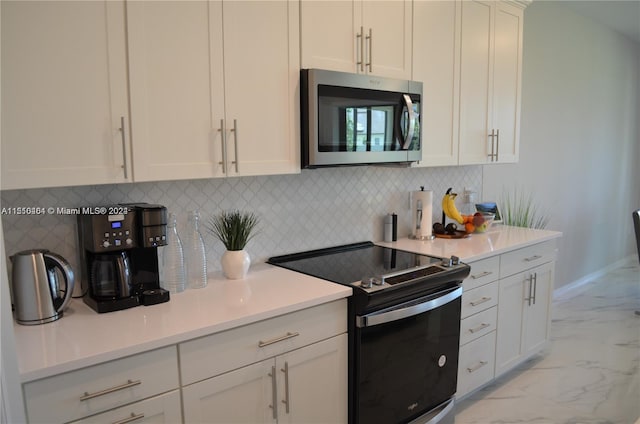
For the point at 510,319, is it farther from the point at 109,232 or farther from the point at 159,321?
the point at 109,232

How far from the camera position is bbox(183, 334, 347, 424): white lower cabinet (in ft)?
5.51

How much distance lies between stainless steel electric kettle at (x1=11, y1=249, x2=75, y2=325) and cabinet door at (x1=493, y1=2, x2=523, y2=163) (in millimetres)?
2689

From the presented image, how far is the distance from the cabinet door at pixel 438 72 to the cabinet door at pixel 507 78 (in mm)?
443

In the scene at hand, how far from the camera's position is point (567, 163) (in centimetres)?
488

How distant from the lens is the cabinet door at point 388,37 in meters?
2.39

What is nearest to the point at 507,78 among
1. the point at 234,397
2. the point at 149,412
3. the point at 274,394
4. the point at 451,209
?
the point at 451,209

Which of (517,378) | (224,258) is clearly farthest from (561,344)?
(224,258)

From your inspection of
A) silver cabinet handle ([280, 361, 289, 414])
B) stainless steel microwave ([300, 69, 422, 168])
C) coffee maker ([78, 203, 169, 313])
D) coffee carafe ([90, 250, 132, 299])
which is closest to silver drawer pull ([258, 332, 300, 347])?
silver cabinet handle ([280, 361, 289, 414])

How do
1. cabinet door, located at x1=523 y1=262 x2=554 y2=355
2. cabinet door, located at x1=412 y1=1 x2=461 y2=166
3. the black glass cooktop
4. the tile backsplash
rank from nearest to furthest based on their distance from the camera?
the tile backsplash, the black glass cooktop, cabinet door, located at x1=412 y1=1 x2=461 y2=166, cabinet door, located at x1=523 y1=262 x2=554 y2=355

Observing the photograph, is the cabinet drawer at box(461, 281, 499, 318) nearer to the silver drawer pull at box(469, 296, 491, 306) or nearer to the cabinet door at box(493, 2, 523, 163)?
the silver drawer pull at box(469, 296, 491, 306)

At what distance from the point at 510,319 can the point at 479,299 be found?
43 centimetres

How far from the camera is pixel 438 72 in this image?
2775 millimetres

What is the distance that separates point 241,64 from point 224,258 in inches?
32.9

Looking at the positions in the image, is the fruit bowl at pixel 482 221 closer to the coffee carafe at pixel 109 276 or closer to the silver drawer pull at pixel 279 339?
the silver drawer pull at pixel 279 339
